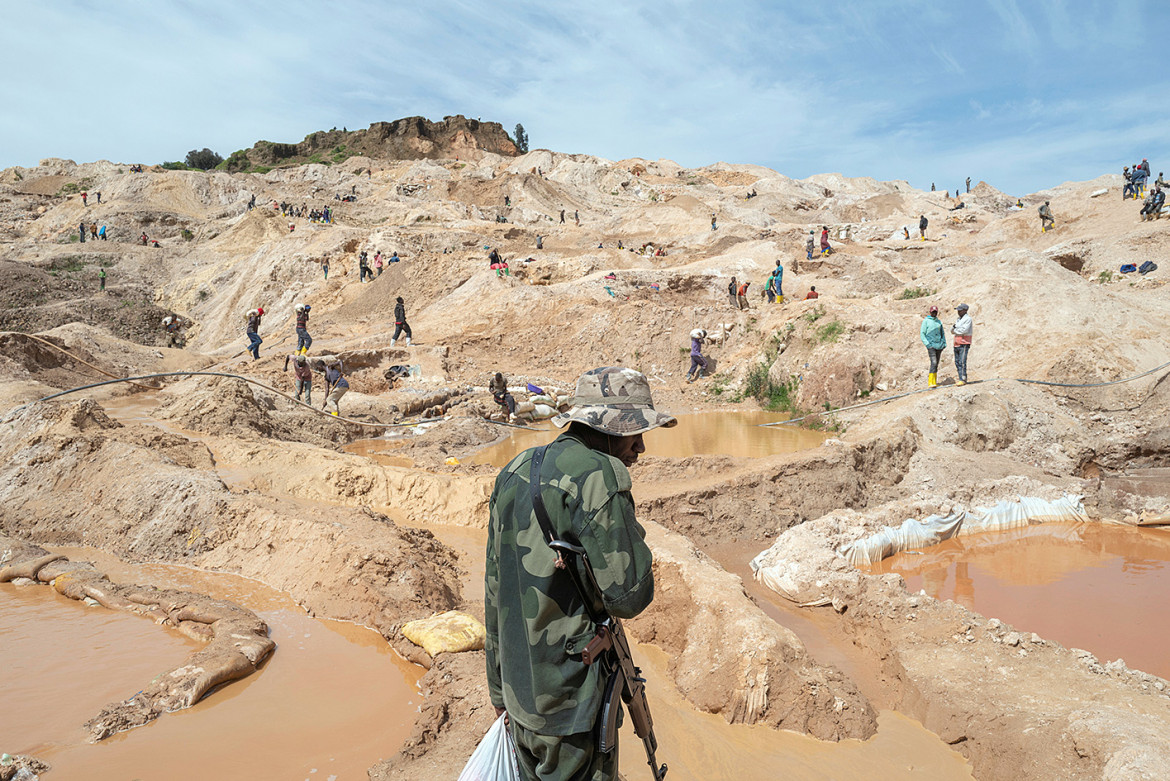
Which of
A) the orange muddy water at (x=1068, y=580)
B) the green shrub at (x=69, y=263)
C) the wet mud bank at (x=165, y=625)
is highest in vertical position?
the green shrub at (x=69, y=263)

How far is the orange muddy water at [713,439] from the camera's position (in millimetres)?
11391

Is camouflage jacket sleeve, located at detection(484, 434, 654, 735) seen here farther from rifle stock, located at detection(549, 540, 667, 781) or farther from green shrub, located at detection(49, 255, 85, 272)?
green shrub, located at detection(49, 255, 85, 272)

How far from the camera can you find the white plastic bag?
6.49 feet

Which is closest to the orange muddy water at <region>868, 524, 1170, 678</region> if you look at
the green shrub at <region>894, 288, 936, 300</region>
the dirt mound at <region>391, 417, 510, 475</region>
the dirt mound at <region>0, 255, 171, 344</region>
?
the dirt mound at <region>391, 417, 510, 475</region>

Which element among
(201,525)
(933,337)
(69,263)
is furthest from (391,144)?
(201,525)

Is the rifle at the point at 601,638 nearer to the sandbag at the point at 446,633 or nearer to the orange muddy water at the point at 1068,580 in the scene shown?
the sandbag at the point at 446,633

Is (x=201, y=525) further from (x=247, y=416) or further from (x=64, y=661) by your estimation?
(x=247, y=416)

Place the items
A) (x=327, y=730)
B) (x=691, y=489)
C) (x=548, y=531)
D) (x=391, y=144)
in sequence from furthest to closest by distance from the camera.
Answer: (x=391, y=144) → (x=691, y=489) → (x=327, y=730) → (x=548, y=531)

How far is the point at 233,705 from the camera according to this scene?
377 cm

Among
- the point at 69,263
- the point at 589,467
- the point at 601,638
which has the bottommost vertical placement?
the point at 601,638

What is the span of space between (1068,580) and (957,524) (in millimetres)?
1252

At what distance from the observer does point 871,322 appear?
14508 millimetres

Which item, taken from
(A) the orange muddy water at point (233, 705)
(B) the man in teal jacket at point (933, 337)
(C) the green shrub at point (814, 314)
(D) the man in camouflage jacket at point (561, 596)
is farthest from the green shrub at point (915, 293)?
(D) the man in camouflage jacket at point (561, 596)

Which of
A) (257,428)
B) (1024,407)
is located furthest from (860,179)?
(257,428)
